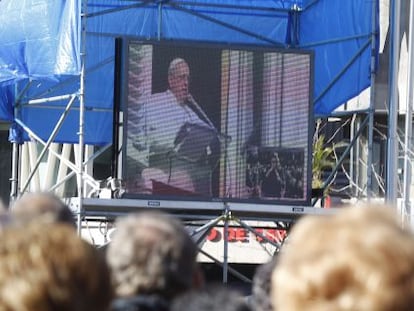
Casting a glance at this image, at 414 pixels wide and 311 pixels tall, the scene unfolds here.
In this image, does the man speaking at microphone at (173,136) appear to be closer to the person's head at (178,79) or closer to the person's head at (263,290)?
the person's head at (178,79)

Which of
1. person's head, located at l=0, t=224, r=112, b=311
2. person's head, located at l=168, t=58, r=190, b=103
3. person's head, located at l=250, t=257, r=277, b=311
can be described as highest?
person's head, located at l=168, t=58, r=190, b=103

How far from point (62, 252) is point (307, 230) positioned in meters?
0.55

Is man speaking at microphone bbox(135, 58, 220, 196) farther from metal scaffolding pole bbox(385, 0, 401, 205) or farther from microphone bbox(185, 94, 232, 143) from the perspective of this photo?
metal scaffolding pole bbox(385, 0, 401, 205)

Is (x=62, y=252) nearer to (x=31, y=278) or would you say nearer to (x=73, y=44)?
(x=31, y=278)

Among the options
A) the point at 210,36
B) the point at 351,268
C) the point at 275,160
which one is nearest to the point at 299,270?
the point at 351,268

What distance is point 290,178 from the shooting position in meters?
10.6

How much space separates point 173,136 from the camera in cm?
1038

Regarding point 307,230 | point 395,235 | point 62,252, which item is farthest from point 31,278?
point 395,235

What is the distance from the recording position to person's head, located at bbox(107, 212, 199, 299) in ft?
9.97

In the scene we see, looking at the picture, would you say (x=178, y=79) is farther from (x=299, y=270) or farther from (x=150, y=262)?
(x=299, y=270)

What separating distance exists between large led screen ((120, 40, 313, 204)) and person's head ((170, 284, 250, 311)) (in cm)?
753

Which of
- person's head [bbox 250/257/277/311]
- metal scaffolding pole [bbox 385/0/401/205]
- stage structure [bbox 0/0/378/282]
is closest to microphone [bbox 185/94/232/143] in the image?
metal scaffolding pole [bbox 385/0/401/205]

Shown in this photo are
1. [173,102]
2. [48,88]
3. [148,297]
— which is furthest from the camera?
[48,88]

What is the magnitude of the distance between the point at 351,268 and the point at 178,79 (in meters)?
8.29
